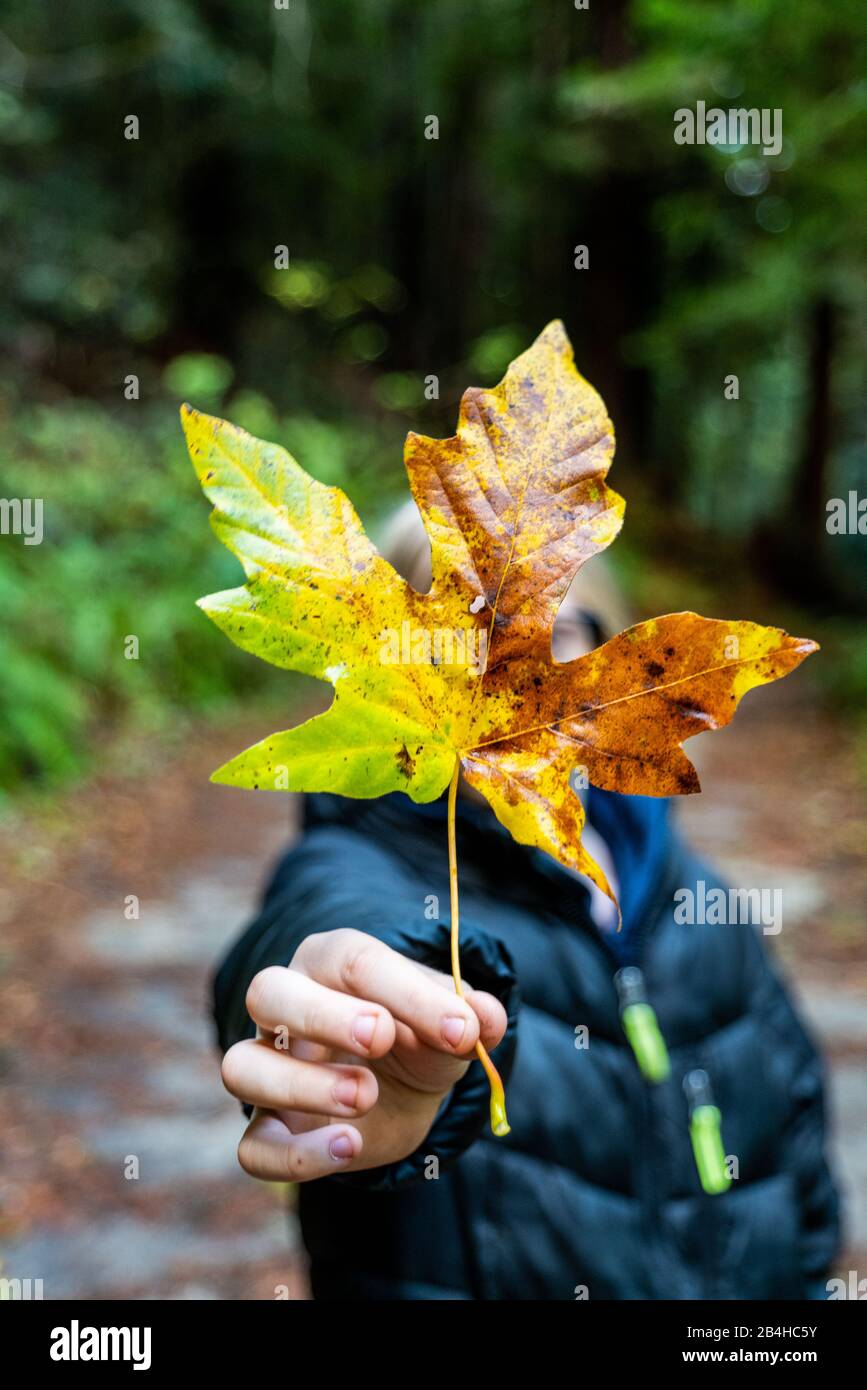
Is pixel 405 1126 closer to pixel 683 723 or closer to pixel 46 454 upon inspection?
pixel 683 723

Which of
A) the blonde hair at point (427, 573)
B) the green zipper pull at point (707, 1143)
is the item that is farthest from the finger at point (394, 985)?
the green zipper pull at point (707, 1143)

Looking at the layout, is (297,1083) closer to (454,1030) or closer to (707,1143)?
(454,1030)

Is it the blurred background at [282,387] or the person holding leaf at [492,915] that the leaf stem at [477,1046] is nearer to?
the person holding leaf at [492,915]

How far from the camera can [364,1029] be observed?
71 cm

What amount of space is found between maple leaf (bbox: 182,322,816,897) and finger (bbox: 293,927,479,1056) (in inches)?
4.9

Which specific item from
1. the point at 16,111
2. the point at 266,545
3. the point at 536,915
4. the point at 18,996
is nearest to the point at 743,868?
the point at 18,996

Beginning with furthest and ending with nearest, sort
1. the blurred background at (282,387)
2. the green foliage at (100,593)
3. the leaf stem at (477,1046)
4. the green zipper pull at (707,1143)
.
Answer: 1. the green foliage at (100,593)
2. the blurred background at (282,387)
3. the green zipper pull at (707,1143)
4. the leaf stem at (477,1046)

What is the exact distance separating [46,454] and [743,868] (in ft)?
23.4

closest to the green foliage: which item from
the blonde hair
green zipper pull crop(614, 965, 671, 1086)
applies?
the blonde hair

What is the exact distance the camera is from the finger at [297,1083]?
0.73m

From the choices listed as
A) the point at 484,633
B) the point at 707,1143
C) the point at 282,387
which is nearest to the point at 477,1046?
the point at 484,633

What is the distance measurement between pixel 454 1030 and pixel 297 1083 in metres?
0.13

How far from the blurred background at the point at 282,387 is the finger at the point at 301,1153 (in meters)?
1.52

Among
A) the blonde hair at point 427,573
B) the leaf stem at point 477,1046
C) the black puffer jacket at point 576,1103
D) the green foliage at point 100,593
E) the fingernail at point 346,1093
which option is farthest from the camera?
the green foliage at point 100,593
